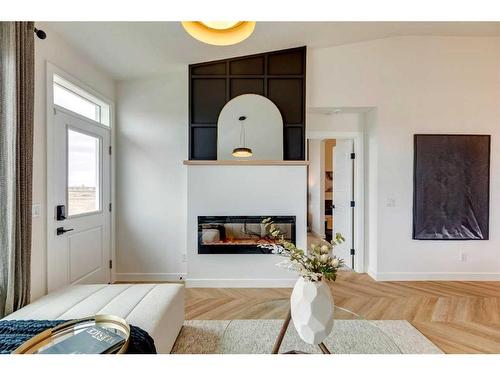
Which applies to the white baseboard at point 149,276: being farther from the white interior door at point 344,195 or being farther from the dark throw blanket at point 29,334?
the white interior door at point 344,195

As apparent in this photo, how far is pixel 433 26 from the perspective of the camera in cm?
347

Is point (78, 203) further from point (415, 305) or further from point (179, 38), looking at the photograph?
point (415, 305)

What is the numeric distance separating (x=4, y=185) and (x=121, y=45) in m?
1.84

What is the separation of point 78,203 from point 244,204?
73.7 inches

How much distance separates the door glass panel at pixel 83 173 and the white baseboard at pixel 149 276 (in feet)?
3.44

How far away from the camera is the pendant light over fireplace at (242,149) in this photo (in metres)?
3.59

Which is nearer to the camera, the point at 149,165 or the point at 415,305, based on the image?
the point at 415,305

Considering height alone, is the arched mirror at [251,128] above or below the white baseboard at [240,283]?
above

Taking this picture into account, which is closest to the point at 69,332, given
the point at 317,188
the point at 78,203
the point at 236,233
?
the point at 78,203

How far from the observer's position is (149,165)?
376 cm

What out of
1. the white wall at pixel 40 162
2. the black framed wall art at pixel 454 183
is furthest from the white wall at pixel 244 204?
the black framed wall art at pixel 454 183

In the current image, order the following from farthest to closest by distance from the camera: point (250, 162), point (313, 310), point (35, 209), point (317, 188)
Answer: point (317, 188) → point (250, 162) → point (35, 209) → point (313, 310)

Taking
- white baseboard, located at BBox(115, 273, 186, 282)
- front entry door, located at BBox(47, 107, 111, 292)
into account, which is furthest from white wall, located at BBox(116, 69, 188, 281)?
front entry door, located at BBox(47, 107, 111, 292)

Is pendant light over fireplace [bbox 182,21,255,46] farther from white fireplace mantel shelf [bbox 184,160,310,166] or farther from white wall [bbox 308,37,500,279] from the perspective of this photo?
white wall [bbox 308,37,500,279]
